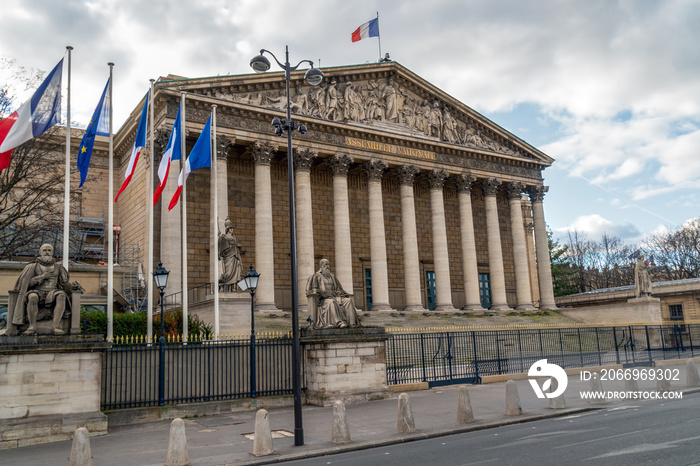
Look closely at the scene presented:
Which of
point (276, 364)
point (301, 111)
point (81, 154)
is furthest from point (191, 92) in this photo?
point (276, 364)

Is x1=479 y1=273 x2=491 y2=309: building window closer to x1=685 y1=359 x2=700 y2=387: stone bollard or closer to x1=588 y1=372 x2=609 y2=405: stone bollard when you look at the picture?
x1=685 y1=359 x2=700 y2=387: stone bollard

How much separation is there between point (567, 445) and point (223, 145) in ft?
83.0

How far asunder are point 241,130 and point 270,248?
6.81 m

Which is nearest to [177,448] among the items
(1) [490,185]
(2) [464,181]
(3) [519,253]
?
(2) [464,181]

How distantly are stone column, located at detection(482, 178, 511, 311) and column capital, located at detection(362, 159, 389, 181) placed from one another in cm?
946

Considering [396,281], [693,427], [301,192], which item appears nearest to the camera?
[693,427]

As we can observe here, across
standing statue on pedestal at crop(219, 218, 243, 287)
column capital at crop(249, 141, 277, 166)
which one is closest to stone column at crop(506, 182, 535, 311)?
column capital at crop(249, 141, 277, 166)

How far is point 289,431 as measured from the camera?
13281mm

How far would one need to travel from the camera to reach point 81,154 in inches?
716

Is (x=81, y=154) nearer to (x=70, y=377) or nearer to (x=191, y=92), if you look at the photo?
(x=70, y=377)

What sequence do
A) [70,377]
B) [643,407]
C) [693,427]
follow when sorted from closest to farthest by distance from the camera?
[693,427]
[70,377]
[643,407]

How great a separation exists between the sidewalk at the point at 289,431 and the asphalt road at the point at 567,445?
A: 1.67 ft

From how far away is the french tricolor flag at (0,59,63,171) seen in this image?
1579 centimetres

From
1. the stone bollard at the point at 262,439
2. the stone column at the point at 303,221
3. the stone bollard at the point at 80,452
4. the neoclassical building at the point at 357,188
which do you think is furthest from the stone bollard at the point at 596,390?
the stone column at the point at 303,221
